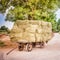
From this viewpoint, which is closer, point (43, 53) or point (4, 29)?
point (43, 53)

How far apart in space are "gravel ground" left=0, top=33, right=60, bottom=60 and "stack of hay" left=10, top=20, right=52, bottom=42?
0.37ft

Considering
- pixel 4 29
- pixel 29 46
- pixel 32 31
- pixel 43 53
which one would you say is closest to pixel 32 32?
pixel 32 31

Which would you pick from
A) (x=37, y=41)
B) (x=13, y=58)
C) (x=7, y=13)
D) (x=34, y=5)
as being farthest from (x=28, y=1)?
(x=13, y=58)

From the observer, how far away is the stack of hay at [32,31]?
356 cm

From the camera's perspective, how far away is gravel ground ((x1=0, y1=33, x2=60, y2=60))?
356cm

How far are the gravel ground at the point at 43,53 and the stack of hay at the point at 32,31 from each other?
111 millimetres

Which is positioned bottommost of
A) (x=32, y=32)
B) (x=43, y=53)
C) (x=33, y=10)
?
(x=43, y=53)

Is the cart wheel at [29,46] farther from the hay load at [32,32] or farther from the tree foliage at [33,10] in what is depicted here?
the tree foliage at [33,10]

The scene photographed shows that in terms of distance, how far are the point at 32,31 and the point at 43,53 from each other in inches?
12.8

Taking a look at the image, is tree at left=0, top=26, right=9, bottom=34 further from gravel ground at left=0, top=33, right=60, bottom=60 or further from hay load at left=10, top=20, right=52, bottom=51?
gravel ground at left=0, top=33, right=60, bottom=60

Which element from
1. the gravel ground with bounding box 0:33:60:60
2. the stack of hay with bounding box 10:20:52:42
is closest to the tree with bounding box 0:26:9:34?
the stack of hay with bounding box 10:20:52:42

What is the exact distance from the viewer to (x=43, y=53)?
142 inches

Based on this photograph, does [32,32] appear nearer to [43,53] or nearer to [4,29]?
[43,53]

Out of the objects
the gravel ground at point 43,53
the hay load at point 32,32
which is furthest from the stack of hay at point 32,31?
the gravel ground at point 43,53
